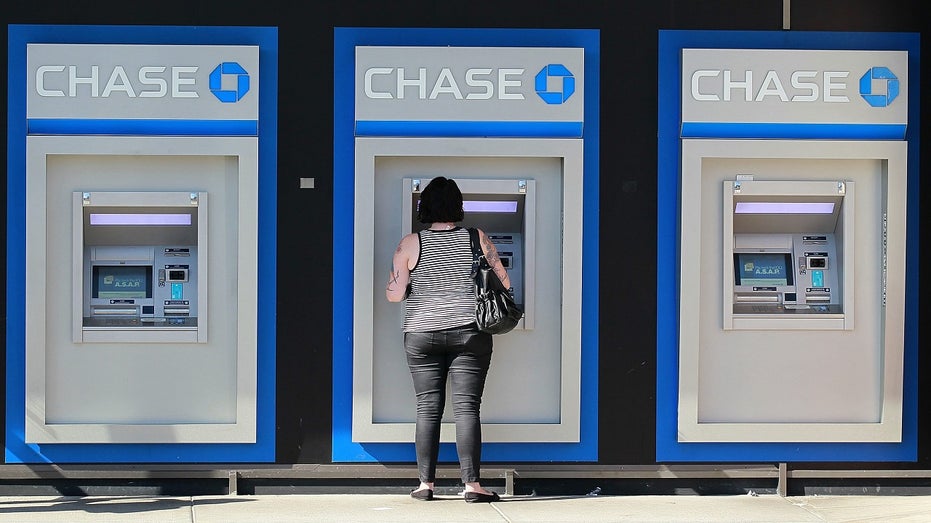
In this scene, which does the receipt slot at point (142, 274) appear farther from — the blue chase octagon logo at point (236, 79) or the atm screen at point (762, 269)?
the atm screen at point (762, 269)

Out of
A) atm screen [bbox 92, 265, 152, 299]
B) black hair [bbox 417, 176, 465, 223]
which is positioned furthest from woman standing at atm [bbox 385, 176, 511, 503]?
atm screen [bbox 92, 265, 152, 299]

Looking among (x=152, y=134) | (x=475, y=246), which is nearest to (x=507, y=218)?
(x=475, y=246)

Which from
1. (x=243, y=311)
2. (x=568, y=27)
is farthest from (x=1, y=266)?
(x=568, y=27)

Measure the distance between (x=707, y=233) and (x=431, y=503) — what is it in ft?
6.11

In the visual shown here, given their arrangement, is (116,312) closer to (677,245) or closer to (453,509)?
(453,509)

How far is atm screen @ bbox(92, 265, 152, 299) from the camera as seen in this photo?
240 inches

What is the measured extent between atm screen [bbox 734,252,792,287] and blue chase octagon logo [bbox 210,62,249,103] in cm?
253

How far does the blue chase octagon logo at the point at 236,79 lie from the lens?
5.95 metres

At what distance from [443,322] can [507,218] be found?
28.4 inches

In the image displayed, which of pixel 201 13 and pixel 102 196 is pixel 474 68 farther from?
pixel 102 196

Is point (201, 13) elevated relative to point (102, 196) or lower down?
elevated

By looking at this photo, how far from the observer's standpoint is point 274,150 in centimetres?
601

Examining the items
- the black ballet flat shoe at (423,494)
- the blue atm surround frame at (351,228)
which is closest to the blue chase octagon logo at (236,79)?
the blue atm surround frame at (351,228)

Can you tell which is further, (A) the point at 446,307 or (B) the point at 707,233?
(B) the point at 707,233
